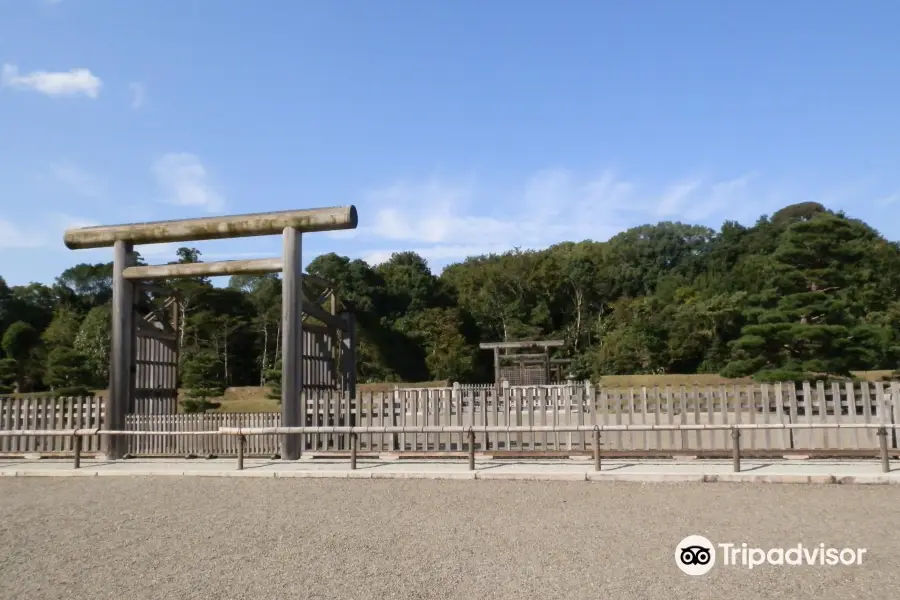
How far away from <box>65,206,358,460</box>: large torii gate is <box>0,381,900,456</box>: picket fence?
1.81 ft

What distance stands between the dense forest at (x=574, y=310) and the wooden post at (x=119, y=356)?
4726 millimetres

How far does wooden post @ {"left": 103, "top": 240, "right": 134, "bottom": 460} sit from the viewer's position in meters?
13.9

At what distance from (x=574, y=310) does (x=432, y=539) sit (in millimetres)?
52871

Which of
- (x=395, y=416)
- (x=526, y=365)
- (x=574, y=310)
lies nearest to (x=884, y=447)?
(x=395, y=416)

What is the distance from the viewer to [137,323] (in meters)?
14.6

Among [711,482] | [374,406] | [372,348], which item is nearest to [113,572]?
[711,482]

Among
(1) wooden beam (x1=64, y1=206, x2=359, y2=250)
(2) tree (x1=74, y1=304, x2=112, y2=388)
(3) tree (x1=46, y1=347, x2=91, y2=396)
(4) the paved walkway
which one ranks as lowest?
(4) the paved walkway

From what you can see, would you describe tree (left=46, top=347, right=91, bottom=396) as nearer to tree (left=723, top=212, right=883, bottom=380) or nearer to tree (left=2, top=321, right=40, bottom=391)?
tree (left=2, top=321, right=40, bottom=391)

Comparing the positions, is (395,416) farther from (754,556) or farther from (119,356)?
(754,556)

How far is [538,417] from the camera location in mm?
13352

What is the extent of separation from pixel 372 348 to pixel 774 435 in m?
35.9

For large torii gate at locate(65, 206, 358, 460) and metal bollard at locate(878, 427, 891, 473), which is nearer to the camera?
metal bollard at locate(878, 427, 891, 473)

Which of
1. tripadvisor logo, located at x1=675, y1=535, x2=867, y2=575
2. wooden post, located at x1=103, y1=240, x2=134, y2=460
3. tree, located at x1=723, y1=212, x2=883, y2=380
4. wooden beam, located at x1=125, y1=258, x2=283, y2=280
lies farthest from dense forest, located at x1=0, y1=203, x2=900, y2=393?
tripadvisor logo, located at x1=675, y1=535, x2=867, y2=575

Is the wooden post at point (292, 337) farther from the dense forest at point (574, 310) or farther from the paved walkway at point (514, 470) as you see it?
the dense forest at point (574, 310)
